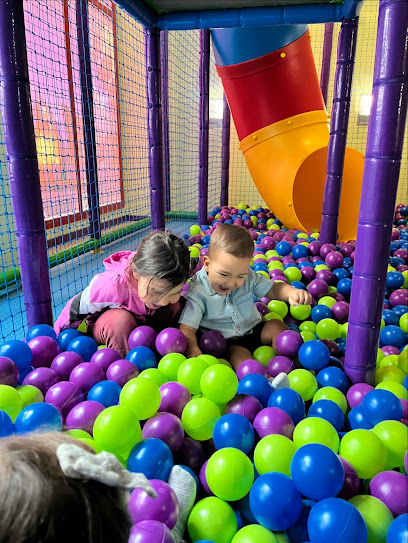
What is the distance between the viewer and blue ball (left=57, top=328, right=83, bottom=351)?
1.44 metres

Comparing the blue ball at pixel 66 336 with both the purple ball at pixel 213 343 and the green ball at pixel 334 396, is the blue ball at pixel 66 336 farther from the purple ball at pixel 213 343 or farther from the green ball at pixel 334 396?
the green ball at pixel 334 396

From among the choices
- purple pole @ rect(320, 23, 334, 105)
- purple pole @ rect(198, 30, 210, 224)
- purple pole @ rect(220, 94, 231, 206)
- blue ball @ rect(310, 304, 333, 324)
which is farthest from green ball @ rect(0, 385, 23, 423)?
purple pole @ rect(320, 23, 334, 105)

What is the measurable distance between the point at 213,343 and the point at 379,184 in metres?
0.68

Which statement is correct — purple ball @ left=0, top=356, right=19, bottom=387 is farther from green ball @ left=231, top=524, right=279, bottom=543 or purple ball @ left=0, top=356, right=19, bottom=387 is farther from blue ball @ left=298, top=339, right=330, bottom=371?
blue ball @ left=298, top=339, right=330, bottom=371

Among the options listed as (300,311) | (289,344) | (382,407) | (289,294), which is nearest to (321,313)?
(300,311)

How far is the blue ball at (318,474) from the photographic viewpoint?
781 millimetres

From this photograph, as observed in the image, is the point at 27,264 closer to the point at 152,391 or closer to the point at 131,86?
the point at 152,391

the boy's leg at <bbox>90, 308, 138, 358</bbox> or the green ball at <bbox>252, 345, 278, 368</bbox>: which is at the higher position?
the boy's leg at <bbox>90, 308, 138, 358</bbox>

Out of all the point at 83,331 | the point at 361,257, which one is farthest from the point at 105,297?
the point at 361,257

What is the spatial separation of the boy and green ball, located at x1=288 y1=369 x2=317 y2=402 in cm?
25

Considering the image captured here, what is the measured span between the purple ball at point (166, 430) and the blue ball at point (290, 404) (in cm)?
24

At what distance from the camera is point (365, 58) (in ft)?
16.0

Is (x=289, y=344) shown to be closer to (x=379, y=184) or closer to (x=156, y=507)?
(x=379, y=184)

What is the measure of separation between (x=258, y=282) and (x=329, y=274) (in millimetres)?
633
